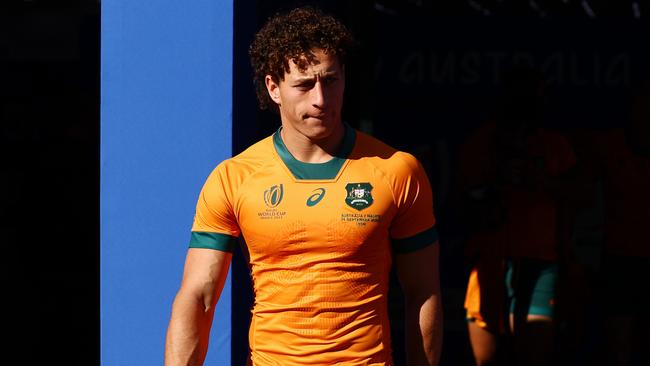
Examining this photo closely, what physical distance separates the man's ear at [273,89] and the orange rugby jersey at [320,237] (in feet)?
0.48

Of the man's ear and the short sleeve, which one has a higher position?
the man's ear

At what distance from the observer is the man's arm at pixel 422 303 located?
10.7 feet

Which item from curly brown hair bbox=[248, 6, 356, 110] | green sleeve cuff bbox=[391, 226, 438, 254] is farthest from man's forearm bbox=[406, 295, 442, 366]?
curly brown hair bbox=[248, 6, 356, 110]

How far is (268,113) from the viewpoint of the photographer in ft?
16.0

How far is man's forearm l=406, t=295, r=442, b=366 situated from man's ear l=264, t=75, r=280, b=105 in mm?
687

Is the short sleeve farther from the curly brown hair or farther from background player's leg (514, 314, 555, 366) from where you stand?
the curly brown hair

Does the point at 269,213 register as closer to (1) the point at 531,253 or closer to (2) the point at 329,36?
(2) the point at 329,36

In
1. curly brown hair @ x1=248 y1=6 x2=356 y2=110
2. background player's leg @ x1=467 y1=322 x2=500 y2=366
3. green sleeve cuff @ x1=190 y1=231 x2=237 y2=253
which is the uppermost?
curly brown hair @ x1=248 y1=6 x2=356 y2=110

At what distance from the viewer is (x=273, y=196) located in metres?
3.19

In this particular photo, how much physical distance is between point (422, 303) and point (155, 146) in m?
1.38

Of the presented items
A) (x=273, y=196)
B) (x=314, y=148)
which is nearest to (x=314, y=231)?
(x=273, y=196)

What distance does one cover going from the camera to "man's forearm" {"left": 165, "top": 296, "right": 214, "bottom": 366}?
10.6ft
